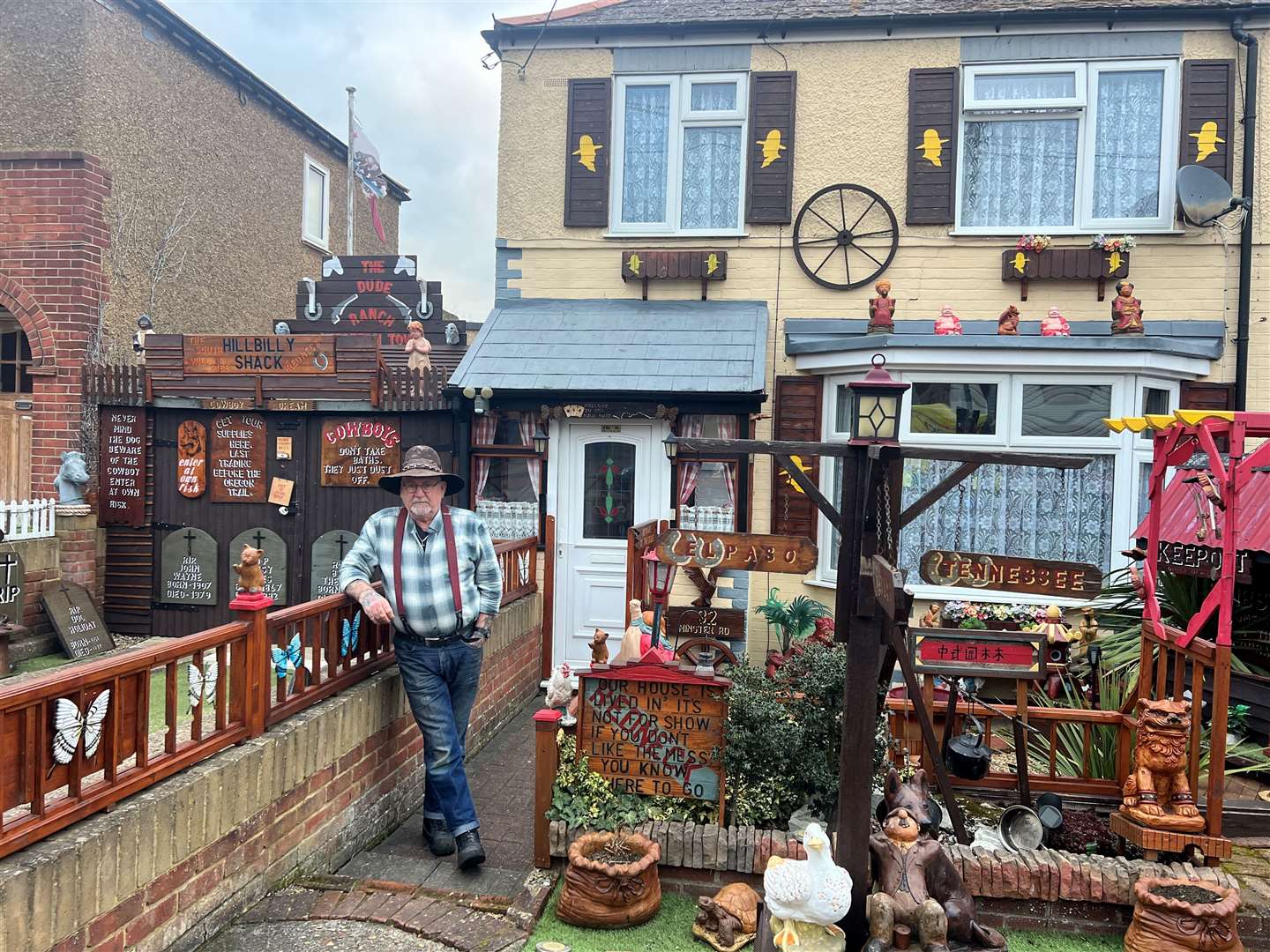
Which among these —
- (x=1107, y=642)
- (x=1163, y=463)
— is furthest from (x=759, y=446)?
(x=1107, y=642)

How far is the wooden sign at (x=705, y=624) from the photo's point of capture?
6.39m

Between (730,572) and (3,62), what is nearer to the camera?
(730,572)

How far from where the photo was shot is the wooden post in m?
4.18

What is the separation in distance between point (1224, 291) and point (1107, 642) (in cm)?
382

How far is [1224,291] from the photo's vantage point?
8.02 m

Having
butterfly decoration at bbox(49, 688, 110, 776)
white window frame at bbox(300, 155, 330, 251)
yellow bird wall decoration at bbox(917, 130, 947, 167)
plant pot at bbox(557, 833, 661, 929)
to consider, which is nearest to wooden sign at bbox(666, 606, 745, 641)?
plant pot at bbox(557, 833, 661, 929)

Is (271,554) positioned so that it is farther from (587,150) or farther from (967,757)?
(967,757)

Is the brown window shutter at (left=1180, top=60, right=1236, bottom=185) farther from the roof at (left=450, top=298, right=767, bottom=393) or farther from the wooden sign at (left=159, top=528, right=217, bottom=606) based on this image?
the wooden sign at (left=159, top=528, right=217, bottom=606)

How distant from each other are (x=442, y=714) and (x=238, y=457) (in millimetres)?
5358

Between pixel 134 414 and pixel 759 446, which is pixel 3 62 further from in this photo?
pixel 759 446

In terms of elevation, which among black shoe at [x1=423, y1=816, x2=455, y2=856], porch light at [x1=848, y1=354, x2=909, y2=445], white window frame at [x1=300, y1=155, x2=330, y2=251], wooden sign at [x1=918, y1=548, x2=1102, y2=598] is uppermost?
white window frame at [x1=300, y1=155, x2=330, y2=251]

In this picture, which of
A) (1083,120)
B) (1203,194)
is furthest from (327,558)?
(1203,194)

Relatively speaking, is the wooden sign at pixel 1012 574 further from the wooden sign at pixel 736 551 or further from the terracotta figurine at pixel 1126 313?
the terracotta figurine at pixel 1126 313

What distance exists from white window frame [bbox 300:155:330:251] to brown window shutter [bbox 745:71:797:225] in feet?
31.9
